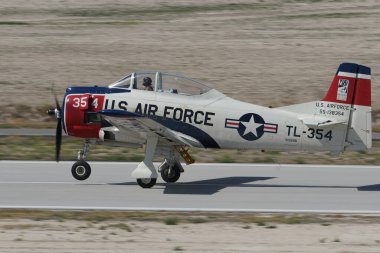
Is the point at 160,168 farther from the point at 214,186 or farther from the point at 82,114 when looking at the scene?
the point at 82,114

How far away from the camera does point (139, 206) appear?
1438cm

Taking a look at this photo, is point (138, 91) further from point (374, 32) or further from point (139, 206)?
point (374, 32)

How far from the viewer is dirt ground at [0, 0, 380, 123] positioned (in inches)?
1211

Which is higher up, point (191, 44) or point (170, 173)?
point (191, 44)

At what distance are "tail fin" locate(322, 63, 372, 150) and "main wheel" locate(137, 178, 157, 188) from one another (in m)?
3.67

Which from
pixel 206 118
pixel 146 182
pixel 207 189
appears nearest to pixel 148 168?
pixel 146 182

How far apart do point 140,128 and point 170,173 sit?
1525 millimetres

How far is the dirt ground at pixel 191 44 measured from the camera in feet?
101

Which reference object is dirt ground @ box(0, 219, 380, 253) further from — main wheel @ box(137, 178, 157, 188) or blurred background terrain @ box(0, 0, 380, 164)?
blurred background terrain @ box(0, 0, 380, 164)

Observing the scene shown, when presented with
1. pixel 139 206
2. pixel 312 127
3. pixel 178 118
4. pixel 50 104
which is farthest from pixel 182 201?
pixel 50 104

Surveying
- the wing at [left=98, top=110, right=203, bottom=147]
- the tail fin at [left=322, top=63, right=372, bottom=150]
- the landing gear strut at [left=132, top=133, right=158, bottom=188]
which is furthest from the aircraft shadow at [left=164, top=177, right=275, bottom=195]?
the tail fin at [left=322, top=63, right=372, bottom=150]

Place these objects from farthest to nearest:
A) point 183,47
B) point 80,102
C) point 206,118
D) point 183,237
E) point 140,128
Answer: point 183,47 < point 206,118 < point 80,102 < point 140,128 < point 183,237

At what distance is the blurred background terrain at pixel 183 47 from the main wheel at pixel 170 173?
12.6 feet

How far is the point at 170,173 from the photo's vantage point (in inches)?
660
